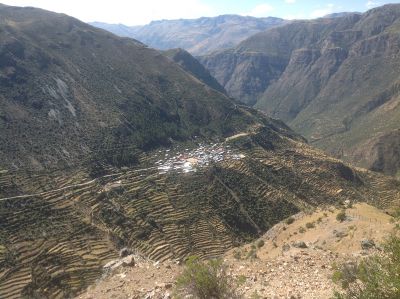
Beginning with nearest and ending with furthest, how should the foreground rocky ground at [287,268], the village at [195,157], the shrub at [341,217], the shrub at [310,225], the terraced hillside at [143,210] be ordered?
the foreground rocky ground at [287,268]
the shrub at [341,217]
the shrub at [310,225]
the terraced hillside at [143,210]
the village at [195,157]

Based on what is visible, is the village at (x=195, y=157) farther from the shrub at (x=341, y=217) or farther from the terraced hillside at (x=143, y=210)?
the shrub at (x=341, y=217)

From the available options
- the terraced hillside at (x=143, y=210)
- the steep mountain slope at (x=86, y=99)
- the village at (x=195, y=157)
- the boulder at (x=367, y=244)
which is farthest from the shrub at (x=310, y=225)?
the steep mountain slope at (x=86, y=99)

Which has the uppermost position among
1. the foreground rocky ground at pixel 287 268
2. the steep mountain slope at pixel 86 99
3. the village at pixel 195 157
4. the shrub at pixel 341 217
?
the foreground rocky ground at pixel 287 268

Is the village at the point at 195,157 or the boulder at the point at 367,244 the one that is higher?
the boulder at the point at 367,244

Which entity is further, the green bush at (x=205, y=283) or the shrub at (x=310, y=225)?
the shrub at (x=310, y=225)

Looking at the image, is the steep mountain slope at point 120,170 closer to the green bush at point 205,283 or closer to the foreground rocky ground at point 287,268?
the foreground rocky ground at point 287,268

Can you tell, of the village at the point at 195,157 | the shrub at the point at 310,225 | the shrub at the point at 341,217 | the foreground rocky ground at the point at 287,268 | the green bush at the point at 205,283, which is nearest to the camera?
the green bush at the point at 205,283
